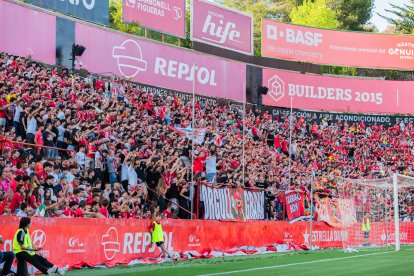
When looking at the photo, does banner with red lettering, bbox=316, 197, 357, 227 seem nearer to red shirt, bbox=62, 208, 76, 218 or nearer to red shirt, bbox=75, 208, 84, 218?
red shirt, bbox=75, 208, 84, 218

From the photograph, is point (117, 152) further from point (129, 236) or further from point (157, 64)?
point (157, 64)

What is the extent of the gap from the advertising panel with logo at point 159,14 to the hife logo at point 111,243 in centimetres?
2064

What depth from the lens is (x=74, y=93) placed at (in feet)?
91.3

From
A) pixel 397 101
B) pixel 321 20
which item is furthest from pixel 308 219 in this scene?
pixel 321 20

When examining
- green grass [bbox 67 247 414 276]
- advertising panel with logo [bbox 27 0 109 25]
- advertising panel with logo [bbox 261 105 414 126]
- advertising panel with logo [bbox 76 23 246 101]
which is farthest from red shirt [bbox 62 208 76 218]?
advertising panel with logo [bbox 261 105 414 126]

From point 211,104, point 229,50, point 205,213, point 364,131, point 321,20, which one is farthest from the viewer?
point 321,20

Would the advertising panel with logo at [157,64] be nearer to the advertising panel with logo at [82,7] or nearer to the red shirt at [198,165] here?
the advertising panel with logo at [82,7]

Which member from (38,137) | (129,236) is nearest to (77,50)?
(38,137)

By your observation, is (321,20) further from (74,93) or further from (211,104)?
(74,93)

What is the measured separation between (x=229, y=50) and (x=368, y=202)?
16.5 metres

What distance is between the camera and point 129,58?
3812 centimetres

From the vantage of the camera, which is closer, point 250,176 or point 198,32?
point 250,176

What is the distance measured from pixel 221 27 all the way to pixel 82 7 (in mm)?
12318

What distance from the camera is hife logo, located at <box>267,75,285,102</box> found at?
49222mm
